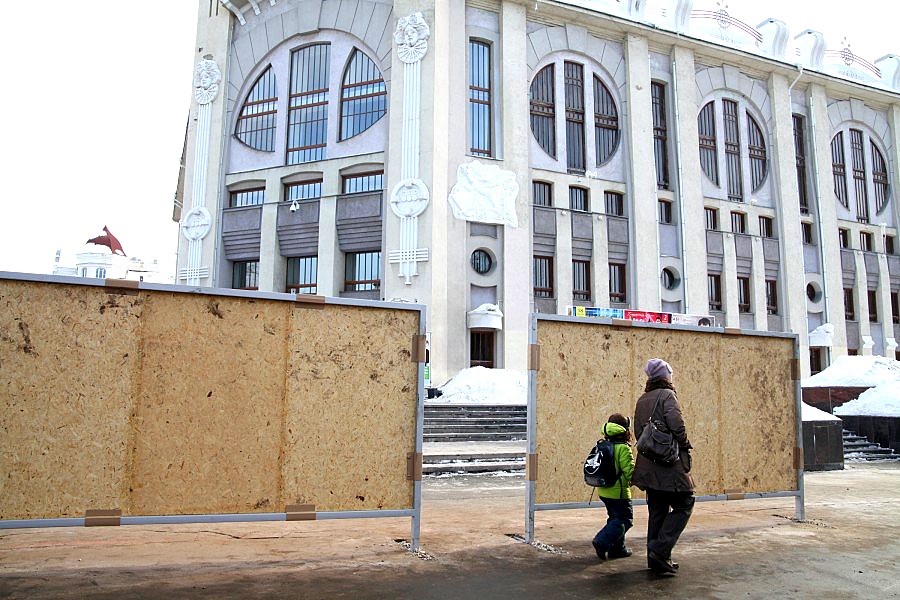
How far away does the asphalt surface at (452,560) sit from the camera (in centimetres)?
505

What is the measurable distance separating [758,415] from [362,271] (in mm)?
22367

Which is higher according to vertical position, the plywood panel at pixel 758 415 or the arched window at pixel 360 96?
the arched window at pixel 360 96

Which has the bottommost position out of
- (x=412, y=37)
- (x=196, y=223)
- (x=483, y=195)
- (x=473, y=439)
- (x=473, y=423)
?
(x=473, y=439)

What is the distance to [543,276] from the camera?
97.8ft

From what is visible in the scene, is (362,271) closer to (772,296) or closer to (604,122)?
(604,122)

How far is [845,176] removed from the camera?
3816 centimetres

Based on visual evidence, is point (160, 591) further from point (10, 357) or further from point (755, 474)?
point (755, 474)

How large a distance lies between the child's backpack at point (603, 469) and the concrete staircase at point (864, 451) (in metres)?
14.2

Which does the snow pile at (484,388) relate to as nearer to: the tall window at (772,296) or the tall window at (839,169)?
the tall window at (772,296)

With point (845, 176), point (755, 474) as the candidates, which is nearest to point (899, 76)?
point (845, 176)

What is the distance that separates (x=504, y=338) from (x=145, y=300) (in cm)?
2263

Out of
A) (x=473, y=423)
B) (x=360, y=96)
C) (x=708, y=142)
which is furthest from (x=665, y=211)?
(x=473, y=423)

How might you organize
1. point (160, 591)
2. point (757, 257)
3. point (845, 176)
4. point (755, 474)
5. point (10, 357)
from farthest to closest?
point (845, 176)
point (757, 257)
point (755, 474)
point (10, 357)
point (160, 591)

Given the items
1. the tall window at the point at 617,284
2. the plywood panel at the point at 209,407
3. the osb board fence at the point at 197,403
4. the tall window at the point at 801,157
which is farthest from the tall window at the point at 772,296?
the plywood panel at the point at 209,407
